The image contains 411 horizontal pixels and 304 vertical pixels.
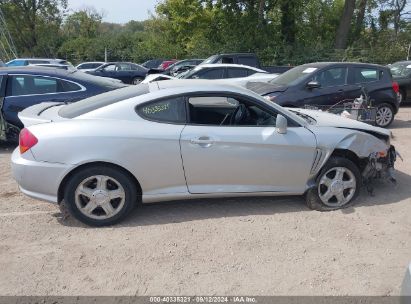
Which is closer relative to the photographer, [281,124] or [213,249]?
[213,249]

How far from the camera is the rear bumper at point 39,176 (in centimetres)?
416

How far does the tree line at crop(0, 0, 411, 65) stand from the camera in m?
26.1

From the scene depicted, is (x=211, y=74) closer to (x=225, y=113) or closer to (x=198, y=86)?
(x=225, y=113)

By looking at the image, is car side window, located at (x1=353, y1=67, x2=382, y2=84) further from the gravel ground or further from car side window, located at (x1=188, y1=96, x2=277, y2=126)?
car side window, located at (x1=188, y1=96, x2=277, y2=126)

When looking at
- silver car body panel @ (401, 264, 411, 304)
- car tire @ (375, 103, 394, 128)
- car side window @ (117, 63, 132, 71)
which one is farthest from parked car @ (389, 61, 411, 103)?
car side window @ (117, 63, 132, 71)

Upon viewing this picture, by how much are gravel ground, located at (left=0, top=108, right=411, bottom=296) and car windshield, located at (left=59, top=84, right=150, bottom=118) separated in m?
1.12

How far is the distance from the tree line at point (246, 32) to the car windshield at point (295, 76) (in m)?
16.4

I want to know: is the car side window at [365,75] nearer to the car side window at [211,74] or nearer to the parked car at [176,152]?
the car side window at [211,74]

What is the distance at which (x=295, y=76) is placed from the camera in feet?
30.5

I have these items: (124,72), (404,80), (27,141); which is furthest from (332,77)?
(124,72)

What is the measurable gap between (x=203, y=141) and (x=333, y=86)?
5705mm

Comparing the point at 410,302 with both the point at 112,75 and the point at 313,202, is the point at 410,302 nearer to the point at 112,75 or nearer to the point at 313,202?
the point at 313,202

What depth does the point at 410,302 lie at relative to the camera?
2379mm

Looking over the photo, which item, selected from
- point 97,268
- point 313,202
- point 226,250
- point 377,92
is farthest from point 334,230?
point 377,92
